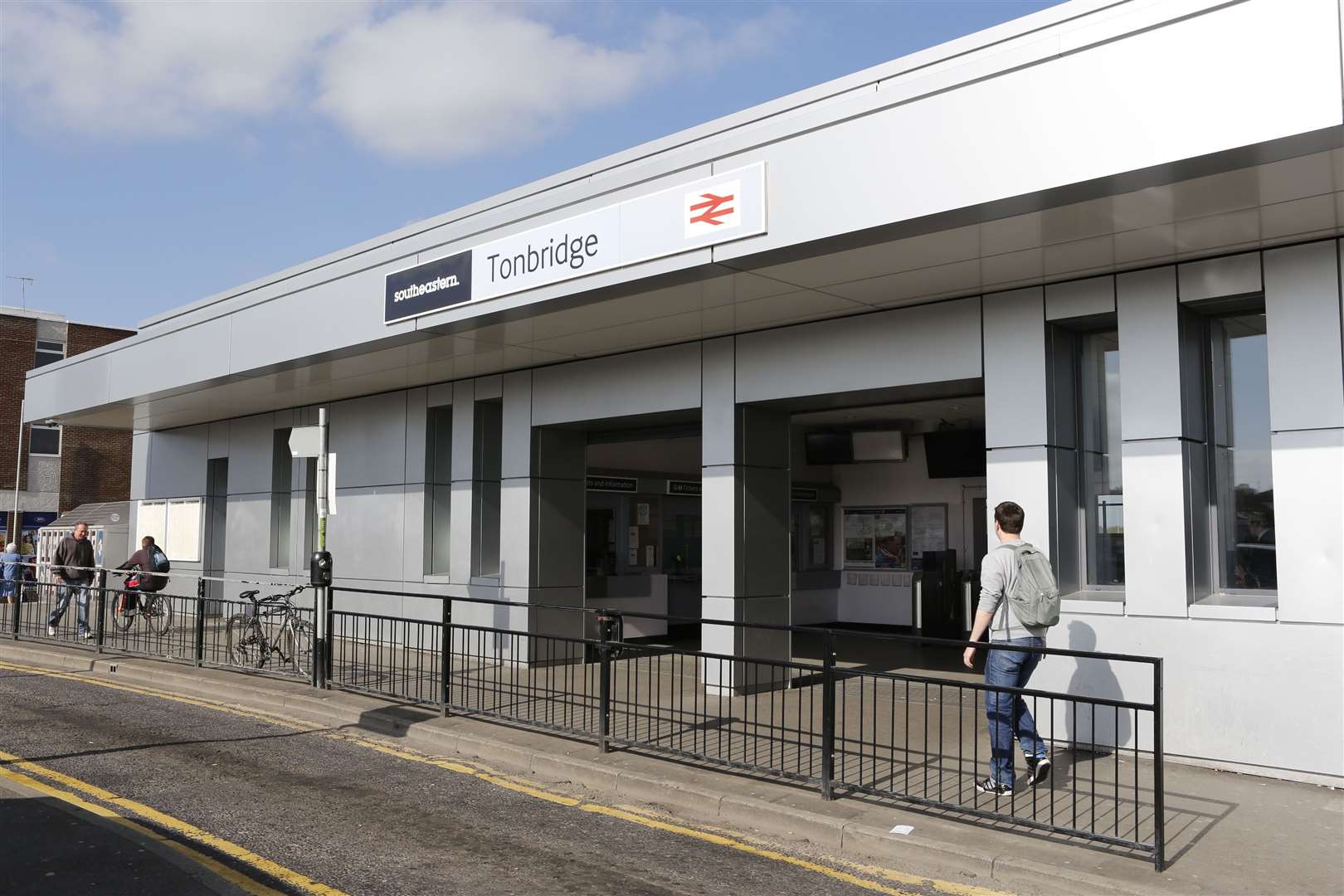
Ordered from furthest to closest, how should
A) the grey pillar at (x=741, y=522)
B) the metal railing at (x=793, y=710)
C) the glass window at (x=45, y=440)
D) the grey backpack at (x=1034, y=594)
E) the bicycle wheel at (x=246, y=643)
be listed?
the glass window at (x=45, y=440) → the bicycle wheel at (x=246, y=643) → the grey pillar at (x=741, y=522) → the grey backpack at (x=1034, y=594) → the metal railing at (x=793, y=710)

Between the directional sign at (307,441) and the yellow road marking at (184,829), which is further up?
the directional sign at (307,441)

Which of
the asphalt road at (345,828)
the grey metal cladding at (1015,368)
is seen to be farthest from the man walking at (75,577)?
the grey metal cladding at (1015,368)

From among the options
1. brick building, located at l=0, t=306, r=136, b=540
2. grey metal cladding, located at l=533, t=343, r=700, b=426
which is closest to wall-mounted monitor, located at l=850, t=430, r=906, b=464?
grey metal cladding, located at l=533, t=343, r=700, b=426

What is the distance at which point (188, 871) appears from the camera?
5.62 metres

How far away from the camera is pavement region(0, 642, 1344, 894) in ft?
18.3

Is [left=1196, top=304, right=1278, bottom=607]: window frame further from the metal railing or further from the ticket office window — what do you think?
the ticket office window

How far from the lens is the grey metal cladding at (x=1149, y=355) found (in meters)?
8.52

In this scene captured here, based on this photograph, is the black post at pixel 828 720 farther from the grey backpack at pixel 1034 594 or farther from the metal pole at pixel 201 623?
the metal pole at pixel 201 623

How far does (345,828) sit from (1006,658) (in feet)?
14.3

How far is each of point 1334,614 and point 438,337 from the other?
9152mm

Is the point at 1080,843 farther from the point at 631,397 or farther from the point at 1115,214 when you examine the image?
the point at 631,397

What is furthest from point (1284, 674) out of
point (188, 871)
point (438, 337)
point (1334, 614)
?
point (438, 337)

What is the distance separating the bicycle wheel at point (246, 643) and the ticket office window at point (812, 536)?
933cm

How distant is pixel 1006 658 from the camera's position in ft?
23.1
